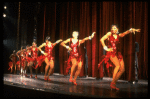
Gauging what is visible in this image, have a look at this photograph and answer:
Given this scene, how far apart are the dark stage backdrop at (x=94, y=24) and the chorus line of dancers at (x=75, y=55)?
1.95 ft

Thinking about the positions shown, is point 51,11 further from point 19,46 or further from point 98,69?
point 98,69

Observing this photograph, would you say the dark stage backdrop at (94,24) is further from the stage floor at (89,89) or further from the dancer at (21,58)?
the stage floor at (89,89)

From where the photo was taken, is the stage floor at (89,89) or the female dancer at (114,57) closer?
the stage floor at (89,89)

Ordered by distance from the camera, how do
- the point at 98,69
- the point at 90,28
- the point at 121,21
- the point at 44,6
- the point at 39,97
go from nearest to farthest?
1. the point at 39,97
2. the point at 121,21
3. the point at 98,69
4. the point at 90,28
5. the point at 44,6

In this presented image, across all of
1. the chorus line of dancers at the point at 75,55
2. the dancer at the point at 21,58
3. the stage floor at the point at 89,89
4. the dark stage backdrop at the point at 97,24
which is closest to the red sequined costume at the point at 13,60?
the chorus line of dancers at the point at 75,55

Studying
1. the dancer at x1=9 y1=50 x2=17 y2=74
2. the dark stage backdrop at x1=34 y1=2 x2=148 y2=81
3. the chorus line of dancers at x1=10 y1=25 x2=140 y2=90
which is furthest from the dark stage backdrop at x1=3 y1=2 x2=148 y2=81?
the dancer at x1=9 y1=50 x2=17 y2=74

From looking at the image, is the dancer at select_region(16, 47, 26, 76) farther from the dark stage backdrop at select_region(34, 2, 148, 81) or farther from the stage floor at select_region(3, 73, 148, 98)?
the stage floor at select_region(3, 73, 148, 98)

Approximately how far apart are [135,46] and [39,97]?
3.62 metres

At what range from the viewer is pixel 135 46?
5.68m

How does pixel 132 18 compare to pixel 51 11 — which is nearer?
pixel 132 18

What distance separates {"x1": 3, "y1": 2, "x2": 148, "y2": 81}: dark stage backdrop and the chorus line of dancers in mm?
595

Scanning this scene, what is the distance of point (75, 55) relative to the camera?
524cm

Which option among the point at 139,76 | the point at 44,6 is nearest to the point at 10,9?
the point at 44,6

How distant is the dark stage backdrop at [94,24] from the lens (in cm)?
583
